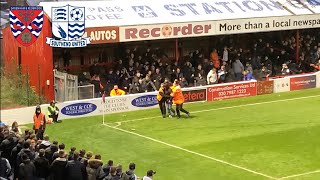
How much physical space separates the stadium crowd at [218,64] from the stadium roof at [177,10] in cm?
220

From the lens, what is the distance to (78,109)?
97.5 ft

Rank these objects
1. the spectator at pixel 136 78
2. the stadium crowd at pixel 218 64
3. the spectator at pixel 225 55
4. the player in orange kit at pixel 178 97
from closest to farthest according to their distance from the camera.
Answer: the player in orange kit at pixel 178 97 → the spectator at pixel 136 78 → the stadium crowd at pixel 218 64 → the spectator at pixel 225 55

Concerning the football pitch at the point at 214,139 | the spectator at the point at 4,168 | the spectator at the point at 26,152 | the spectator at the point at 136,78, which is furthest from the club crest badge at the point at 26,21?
the spectator at the point at 4,168

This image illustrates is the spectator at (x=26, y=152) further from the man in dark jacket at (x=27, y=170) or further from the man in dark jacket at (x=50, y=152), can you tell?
the man in dark jacket at (x=27, y=170)

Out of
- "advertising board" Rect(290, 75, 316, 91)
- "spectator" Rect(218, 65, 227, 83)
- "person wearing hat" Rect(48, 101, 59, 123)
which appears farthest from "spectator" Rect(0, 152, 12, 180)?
"advertising board" Rect(290, 75, 316, 91)

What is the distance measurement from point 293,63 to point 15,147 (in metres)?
27.5

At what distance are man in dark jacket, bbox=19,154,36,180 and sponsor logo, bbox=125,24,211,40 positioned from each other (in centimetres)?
1986

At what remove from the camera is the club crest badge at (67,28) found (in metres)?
31.4

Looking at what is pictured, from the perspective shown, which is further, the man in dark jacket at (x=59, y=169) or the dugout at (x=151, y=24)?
the dugout at (x=151, y=24)

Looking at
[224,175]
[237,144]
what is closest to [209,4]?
[237,144]

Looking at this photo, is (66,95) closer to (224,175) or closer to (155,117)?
(155,117)

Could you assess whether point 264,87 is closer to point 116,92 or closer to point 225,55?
point 225,55

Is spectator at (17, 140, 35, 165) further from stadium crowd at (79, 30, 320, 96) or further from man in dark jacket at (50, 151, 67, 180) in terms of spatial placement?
stadium crowd at (79, 30, 320, 96)

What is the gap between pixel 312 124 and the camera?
90.7 feet
